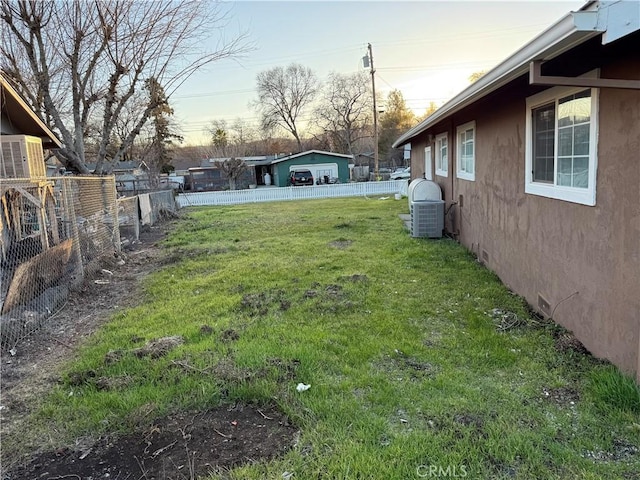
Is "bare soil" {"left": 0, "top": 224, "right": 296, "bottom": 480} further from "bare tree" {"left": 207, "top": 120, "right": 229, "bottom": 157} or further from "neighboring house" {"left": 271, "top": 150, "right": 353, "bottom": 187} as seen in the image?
"bare tree" {"left": 207, "top": 120, "right": 229, "bottom": 157}

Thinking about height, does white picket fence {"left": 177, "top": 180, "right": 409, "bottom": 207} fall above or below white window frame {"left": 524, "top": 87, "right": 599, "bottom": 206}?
below

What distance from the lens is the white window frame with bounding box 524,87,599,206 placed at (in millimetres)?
3334

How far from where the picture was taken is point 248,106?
50656 millimetres

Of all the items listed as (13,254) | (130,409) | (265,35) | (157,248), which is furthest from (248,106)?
(130,409)

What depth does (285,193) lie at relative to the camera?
2342 centimetres

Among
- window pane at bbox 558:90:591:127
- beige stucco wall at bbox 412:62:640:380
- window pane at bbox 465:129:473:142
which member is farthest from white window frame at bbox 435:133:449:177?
window pane at bbox 558:90:591:127

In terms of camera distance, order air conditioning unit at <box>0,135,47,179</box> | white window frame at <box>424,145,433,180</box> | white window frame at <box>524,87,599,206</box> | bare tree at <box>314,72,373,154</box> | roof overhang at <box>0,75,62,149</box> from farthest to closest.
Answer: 1. bare tree at <box>314,72,373,154</box>
2. white window frame at <box>424,145,433,180</box>
3. roof overhang at <box>0,75,62,149</box>
4. air conditioning unit at <box>0,135,47,179</box>
5. white window frame at <box>524,87,599,206</box>

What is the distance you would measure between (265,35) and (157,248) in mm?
6460

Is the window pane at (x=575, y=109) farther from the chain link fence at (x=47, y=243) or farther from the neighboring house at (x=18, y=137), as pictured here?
the neighboring house at (x=18, y=137)

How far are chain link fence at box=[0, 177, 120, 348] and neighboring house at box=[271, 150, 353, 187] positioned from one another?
88.9 ft

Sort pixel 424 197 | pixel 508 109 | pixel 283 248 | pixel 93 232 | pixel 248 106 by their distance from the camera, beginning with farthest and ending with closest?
pixel 248 106 < pixel 424 197 < pixel 283 248 < pixel 93 232 < pixel 508 109

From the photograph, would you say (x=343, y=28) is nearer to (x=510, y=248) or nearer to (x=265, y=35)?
(x=265, y=35)

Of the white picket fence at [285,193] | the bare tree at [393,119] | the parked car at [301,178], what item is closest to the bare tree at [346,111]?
the bare tree at [393,119]

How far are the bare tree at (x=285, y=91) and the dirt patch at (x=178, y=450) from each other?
1994 inches
